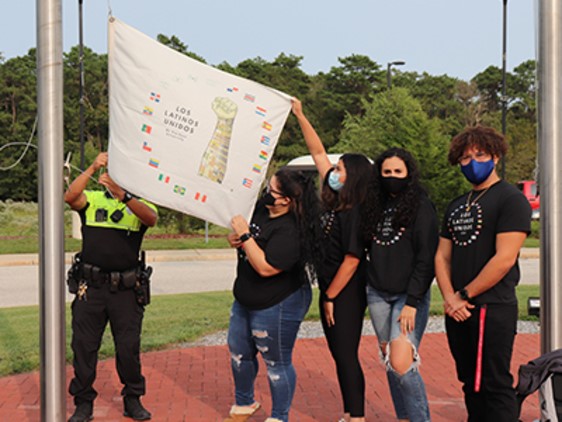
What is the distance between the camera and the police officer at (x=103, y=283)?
16.3 ft

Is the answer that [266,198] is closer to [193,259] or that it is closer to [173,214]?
[193,259]

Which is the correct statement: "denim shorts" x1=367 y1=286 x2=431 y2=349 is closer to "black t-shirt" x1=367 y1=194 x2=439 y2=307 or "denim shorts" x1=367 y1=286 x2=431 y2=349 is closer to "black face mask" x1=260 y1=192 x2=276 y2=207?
"black t-shirt" x1=367 y1=194 x2=439 y2=307

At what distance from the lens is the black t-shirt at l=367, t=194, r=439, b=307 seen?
13.8 ft

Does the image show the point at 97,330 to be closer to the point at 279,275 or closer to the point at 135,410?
the point at 135,410

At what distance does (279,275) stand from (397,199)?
859mm

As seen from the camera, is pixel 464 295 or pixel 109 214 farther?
pixel 109 214

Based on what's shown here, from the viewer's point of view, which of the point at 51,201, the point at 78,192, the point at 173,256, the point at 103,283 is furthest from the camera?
the point at 173,256

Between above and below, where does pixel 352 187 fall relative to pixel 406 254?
above

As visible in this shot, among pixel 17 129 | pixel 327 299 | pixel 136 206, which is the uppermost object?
pixel 17 129

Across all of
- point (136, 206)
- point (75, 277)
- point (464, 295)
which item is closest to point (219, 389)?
point (75, 277)

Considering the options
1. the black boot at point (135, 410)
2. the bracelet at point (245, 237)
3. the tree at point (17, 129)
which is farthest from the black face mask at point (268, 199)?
the tree at point (17, 129)

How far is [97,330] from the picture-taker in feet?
16.5

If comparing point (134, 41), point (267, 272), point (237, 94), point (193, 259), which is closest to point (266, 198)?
point (267, 272)

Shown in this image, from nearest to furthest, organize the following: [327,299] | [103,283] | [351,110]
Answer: [327,299], [103,283], [351,110]
